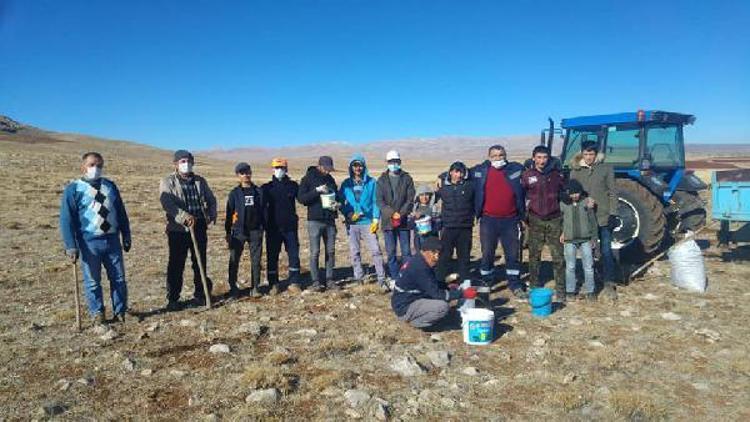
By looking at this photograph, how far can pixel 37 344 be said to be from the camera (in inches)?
217

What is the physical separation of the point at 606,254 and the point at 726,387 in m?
3.01

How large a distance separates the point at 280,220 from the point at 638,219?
225 inches

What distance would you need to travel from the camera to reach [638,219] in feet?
27.3

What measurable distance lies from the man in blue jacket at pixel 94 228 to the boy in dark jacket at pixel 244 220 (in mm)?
1528

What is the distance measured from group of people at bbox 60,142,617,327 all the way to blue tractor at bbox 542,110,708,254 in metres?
1.29

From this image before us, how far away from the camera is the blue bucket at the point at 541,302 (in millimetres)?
6266

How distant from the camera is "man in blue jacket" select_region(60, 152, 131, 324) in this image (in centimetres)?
592

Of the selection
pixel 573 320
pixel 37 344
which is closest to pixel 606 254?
pixel 573 320

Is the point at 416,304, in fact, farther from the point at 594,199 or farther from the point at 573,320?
the point at 594,199

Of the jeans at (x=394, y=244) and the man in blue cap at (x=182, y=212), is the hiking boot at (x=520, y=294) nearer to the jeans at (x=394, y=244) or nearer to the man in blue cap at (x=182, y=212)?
the jeans at (x=394, y=244)

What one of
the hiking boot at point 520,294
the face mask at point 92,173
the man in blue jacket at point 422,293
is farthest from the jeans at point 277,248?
the hiking boot at point 520,294

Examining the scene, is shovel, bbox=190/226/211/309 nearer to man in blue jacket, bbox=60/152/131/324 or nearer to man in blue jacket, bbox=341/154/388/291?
man in blue jacket, bbox=60/152/131/324

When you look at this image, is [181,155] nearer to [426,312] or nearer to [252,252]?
[252,252]

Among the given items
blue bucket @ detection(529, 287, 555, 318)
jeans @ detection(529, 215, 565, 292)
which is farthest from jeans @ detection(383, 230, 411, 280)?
blue bucket @ detection(529, 287, 555, 318)
